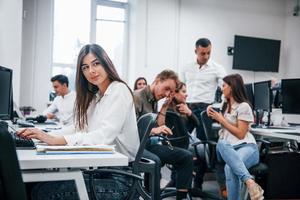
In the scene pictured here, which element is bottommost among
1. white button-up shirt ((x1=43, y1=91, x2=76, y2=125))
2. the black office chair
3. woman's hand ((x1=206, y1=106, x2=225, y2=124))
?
white button-up shirt ((x1=43, y1=91, x2=76, y2=125))

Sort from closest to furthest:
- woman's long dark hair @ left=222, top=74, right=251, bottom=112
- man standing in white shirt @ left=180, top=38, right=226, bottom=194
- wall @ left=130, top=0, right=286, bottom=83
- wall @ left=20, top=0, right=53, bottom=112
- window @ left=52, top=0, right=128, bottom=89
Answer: woman's long dark hair @ left=222, top=74, right=251, bottom=112
man standing in white shirt @ left=180, top=38, right=226, bottom=194
wall @ left=20, top=0, right=53, bottom=112
window @ left=52, top=0, right=128, bottom=89
wall @ left=130, top=0, right=286, bottom=83

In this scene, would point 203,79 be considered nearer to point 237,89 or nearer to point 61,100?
point 237,89

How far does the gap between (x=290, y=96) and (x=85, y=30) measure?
3435mm

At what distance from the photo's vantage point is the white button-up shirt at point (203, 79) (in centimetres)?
408

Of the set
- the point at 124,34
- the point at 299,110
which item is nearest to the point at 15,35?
the point at 124,34

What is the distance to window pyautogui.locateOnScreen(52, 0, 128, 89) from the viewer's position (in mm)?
5250

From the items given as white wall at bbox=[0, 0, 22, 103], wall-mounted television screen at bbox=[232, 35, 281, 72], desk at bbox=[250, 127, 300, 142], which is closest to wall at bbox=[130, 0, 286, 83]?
wall-mounted television screen at bbox=[232, 35, 281, 72]

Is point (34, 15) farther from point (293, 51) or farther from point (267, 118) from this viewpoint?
point (293, 51)

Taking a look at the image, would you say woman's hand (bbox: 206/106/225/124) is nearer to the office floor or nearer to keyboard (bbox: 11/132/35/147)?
the office floor

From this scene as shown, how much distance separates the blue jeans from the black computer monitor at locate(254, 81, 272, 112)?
0.87 metres

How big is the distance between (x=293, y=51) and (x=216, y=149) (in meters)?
4.26

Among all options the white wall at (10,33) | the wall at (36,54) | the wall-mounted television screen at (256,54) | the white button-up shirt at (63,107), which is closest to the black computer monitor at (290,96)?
the white button-up shirt at (63,107)

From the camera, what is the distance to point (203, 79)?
413 cm

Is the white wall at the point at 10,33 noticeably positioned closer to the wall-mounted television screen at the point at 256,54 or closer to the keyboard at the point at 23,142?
the keyboard at the point at 23,142
